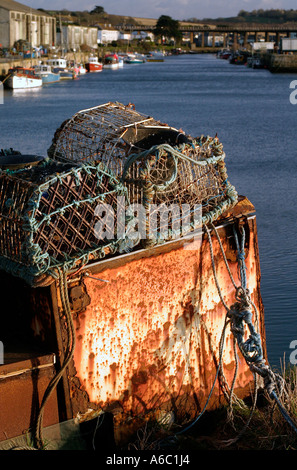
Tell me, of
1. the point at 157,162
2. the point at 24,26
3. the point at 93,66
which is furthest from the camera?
the point at 93,66

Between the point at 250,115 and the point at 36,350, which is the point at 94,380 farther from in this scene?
the point at 250,115

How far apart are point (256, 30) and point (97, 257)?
154 meters

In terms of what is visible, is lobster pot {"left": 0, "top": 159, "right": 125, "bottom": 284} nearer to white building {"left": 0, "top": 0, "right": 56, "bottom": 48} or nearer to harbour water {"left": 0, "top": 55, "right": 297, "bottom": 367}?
harbour water {"left": 0, "top": 55, "right": 297, "bottom": 367}

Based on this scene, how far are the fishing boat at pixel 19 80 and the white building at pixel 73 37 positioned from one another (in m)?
37.9

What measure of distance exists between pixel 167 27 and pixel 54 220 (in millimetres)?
167892

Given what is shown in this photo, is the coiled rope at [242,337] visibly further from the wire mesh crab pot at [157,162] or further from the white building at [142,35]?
the white building at [142,35]

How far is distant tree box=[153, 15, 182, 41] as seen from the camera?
534 feet

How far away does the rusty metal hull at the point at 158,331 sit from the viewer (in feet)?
12.7

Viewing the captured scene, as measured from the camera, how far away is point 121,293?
396cm

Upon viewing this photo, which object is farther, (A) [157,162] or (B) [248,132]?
(B) [248,132]

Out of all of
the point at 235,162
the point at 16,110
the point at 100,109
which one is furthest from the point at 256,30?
the point at 100,109

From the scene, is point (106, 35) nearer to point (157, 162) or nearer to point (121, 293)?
point (157, 162)

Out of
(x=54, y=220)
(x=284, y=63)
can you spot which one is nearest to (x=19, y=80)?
(x=284, y=63)

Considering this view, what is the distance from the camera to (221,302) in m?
4.53
